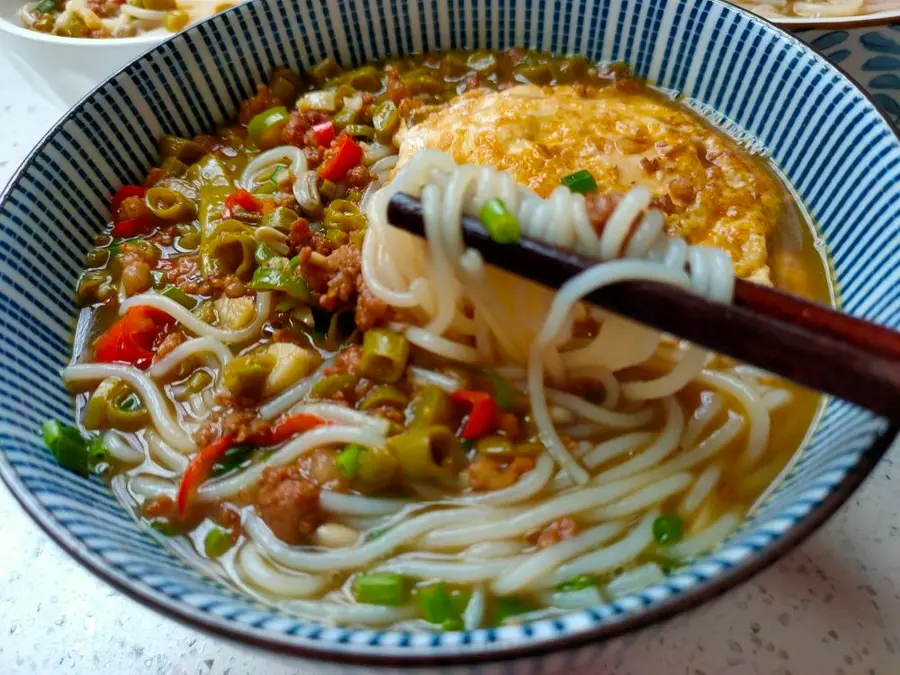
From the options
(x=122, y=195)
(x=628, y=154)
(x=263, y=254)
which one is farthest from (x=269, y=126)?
(x=628, y=154)

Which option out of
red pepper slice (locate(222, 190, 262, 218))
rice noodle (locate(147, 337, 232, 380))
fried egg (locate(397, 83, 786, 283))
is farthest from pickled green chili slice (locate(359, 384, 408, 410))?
red pepper slice (locate(222, 190, 262, 218))

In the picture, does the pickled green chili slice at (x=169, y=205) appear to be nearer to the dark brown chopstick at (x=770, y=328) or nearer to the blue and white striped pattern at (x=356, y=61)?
the blue and white striped pattern at (x=356, y=61)

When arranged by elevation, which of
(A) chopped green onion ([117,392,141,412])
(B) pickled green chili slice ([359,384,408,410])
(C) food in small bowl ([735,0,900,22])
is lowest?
(C) food in small bowl ([735,0,900,22])

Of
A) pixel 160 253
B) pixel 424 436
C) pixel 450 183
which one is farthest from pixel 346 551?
pixel 160 253

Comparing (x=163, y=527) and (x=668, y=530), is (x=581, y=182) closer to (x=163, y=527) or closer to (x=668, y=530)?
(x=668, y=530)

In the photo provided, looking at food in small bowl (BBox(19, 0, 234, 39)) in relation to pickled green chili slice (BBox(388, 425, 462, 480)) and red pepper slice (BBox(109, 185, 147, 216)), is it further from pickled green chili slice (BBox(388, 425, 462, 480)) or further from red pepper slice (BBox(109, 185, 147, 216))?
pickled green chili slice (BBox(388, 425, 462, 480))

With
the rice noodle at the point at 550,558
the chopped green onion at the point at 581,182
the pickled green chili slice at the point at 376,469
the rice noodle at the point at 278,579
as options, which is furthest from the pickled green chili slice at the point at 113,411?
the chopped green onion at the point at 581,182
